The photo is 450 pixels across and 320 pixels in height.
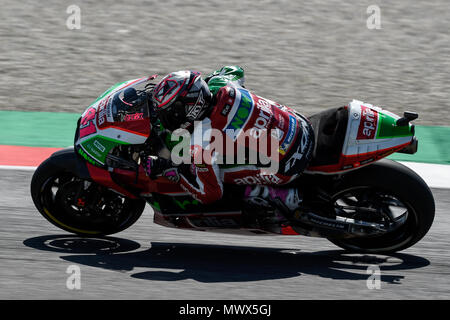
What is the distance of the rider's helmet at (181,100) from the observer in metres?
5.37

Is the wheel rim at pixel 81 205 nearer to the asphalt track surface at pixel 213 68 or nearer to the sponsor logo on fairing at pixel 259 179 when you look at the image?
the asphalt track surface at pixel 213 68

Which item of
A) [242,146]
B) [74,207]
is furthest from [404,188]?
[74,207]

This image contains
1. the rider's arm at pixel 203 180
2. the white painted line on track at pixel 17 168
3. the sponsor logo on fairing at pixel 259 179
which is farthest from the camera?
the white painted line on track at pixel 17 168

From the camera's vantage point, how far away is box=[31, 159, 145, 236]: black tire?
604 centimetres

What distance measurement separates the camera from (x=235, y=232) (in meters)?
5.93

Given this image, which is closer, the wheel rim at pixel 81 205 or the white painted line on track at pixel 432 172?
the wheel rim at pixel 81 205

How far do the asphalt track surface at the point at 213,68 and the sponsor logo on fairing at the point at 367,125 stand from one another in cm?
109

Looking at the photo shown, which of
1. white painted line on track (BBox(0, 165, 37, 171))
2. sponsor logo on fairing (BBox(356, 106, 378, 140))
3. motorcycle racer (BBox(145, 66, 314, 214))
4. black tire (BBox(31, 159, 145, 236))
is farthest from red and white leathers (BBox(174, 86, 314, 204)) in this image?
white painted line on track (BBox(0, 165, 37, 171))

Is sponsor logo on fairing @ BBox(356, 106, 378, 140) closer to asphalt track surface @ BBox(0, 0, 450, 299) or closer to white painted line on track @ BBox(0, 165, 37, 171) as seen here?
asphalt track surface @ BBox(0, 0, 450, 299)

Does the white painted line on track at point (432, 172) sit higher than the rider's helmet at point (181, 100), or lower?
lower

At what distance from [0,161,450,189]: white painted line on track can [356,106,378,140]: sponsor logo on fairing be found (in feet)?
7.54

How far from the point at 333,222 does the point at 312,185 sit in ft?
1.17

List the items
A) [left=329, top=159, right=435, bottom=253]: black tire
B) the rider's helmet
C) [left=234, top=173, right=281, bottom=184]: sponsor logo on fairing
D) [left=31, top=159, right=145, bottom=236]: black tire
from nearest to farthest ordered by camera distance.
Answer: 1. the rider's helmet
2. [left=329, top=159, right=435, bottom=253]: black tire
3. [left=234, top=173, right=281, bottom=184]: sponsor logo on fairing
4. [left=31, top=159, right=145, bottom=236]: black tire

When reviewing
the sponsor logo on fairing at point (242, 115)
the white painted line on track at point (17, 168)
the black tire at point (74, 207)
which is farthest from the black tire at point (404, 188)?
the white painted line on track at point (17, 168)
